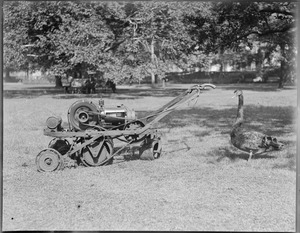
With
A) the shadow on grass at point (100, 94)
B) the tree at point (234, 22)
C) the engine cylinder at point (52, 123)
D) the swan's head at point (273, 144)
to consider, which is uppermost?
the tree at point (234, 22)

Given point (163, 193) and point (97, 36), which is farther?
point (97, 36)

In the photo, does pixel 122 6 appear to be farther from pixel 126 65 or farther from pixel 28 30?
pixel 28 30

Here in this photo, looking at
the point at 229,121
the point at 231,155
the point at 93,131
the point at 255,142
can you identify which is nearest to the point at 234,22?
the point at 231,155

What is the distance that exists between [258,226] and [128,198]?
2054 millimetres

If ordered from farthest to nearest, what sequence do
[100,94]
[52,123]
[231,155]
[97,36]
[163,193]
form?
[100,94] < [97,36] < [231,155] < [52,123] < [163,193]

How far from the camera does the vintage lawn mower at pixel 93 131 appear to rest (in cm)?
747

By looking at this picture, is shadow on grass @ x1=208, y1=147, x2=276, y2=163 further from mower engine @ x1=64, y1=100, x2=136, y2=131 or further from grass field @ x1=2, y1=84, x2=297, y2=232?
mower engine @ x1=64, y1=100, x2=136, y2=131

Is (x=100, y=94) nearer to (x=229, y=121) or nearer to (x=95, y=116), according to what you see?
(x=229, y=121)

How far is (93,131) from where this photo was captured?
750 centimetres

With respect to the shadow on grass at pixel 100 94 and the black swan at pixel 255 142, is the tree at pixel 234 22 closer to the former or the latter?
the black swan at pixel 255 142

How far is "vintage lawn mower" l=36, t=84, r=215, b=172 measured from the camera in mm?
7469

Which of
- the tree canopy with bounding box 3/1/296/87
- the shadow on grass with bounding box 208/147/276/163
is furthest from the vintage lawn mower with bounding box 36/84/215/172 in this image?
the tree canopy with bounding box 3/1/296/87

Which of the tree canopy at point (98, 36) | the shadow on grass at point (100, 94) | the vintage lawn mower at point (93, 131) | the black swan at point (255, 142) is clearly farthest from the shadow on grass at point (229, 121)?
the shadow on grass at point (100, 94)

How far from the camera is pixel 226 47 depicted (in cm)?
1161
